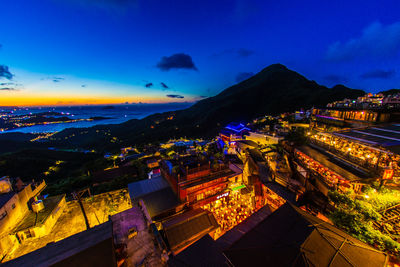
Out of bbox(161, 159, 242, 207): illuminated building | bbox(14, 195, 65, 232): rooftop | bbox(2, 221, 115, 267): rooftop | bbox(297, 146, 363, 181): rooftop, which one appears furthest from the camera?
bbox(161, 159, 242, 207): illuminated building

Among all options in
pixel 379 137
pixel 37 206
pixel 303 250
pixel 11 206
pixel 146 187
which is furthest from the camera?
pixel 146 187

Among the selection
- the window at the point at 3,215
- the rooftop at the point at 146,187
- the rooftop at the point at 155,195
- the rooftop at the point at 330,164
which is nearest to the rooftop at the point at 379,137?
the rooftop at the point at 330,164

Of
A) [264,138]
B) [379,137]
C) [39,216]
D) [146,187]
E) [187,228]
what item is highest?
[379,137]

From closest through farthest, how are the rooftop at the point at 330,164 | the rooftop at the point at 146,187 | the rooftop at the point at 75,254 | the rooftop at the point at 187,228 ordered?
1. the rooftop at the point at 75,254
2. the rooftop at the point at 187,228
3. the rooftop at the point at 330,164
4. the rooftop at the point at 146,187

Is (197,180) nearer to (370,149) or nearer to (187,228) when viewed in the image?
(187,228)

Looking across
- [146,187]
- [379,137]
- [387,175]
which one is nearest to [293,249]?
[387,175]

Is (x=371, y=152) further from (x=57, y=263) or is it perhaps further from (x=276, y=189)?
(x=57, y=263)

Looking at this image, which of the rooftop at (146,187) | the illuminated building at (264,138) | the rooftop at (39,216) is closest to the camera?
the rooftop at (39,216)

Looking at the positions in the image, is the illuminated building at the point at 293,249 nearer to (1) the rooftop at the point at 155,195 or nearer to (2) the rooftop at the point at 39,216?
(1) the rooftop at the point at 155,195

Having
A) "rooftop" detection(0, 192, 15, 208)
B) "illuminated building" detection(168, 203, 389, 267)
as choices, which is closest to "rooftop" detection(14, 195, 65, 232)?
"rooftop" detection(0, 192, 15, 208)

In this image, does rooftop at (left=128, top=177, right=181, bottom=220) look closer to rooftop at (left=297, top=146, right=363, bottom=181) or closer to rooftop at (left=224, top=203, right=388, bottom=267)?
rooftop at (left=224, top=203, right=388, bottom=267)

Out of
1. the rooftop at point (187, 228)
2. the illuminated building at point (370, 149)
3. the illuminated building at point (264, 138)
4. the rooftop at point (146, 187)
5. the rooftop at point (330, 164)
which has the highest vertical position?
the illuminated building at point (370, 149)
